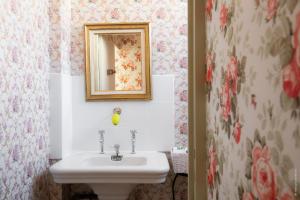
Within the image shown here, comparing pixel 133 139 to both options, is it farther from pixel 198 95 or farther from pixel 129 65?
pixel 198 95

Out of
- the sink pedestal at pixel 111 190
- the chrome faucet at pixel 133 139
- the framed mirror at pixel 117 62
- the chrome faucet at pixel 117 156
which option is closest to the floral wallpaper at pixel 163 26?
the framed mirror at pixel 117 62

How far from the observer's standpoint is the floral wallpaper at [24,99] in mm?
1444

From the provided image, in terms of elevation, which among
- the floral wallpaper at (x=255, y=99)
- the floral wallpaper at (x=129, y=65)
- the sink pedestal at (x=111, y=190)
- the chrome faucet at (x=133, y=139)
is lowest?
the sink pedestal at (x=111, y=190)

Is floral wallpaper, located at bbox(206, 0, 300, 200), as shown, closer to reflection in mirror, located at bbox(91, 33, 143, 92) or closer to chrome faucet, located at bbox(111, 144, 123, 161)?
chrome faucet, located at bbox(111, 144, 123, 161)

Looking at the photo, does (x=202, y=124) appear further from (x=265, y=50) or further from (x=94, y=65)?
(x=94, y=65)

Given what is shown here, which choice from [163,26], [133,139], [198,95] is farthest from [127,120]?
[198,95]

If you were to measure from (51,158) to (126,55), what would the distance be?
91 cm

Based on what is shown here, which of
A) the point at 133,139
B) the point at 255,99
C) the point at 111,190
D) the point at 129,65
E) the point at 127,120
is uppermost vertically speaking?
the point at 129,65

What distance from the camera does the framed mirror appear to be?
212 centimetres

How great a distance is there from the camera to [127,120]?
216 cm

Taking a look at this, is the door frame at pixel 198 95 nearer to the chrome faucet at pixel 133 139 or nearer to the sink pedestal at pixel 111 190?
the sink pedestal at pixel 111 190

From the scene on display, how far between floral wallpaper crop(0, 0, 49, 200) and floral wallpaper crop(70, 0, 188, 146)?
0.37 metres

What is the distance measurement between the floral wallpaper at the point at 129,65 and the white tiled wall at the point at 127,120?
0.39ft

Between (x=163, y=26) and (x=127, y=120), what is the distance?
746 millimetres
